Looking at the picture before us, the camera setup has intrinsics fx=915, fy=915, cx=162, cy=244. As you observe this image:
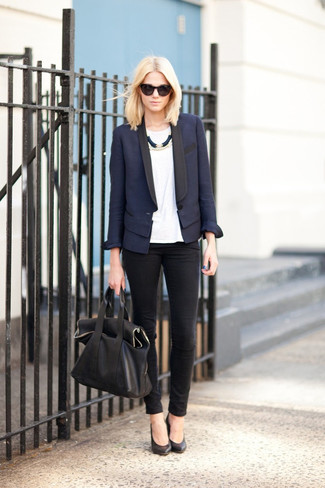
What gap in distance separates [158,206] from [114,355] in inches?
30.2

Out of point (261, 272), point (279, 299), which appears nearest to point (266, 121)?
point (261, 272)

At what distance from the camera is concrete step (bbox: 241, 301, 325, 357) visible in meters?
7.54

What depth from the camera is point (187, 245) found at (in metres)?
4.59

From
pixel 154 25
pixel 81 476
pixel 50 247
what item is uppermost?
pixel 154 25

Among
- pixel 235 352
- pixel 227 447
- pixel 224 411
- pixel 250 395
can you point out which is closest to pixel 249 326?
pixel 235 352

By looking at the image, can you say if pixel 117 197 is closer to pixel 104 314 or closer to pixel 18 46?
pixel 104 314

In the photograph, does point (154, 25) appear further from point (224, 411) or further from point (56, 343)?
point (224, 411)

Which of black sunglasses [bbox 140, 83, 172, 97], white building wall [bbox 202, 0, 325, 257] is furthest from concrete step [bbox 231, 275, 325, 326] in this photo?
black sunglasses [bbox 140, 83, 172, 97]

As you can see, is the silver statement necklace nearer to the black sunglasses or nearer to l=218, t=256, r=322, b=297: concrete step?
the black sunglasses

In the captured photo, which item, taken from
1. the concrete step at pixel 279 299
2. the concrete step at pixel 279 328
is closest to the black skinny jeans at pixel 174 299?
the concrete step at pixel 279 328

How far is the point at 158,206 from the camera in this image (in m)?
4.54

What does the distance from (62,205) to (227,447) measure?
158 centimetres

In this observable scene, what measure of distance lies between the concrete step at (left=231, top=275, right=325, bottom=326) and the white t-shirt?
309 cm

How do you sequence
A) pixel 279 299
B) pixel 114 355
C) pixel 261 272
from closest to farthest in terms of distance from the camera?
pixel 114 355 → pixel 279 299 → pixel 261 272
